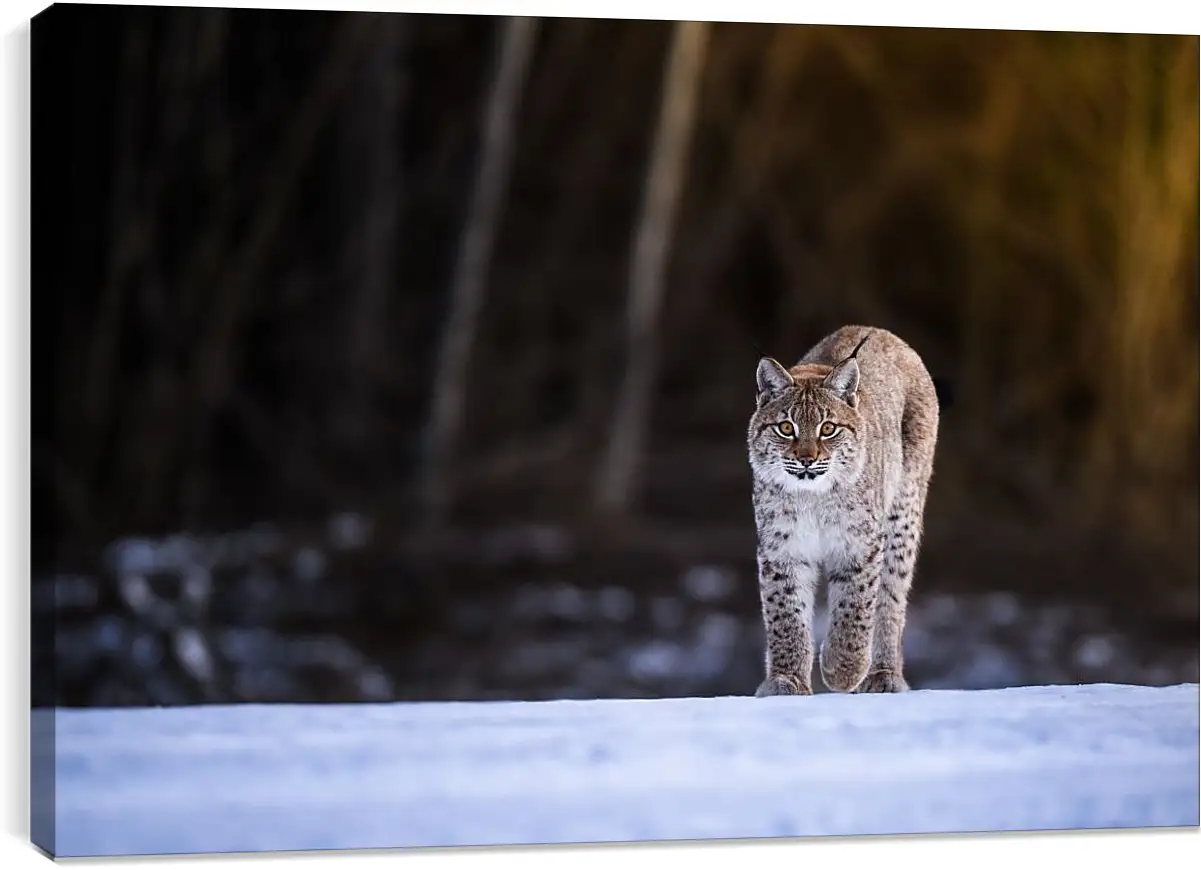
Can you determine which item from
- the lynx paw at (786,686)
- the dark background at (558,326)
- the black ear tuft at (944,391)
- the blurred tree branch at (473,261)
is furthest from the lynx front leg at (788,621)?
the blurred tree branch at (473,261)

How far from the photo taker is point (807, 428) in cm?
549

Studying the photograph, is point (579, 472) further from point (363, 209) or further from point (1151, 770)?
point (1151, 770)

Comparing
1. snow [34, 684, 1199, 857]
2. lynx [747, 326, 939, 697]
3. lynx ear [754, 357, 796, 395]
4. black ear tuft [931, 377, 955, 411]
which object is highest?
lynx ear [754, 357, 796, 395]

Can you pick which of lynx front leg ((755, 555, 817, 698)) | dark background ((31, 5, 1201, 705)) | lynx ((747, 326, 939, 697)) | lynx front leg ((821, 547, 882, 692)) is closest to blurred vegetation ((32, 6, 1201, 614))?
dark background ((31, 5, 1201, 705))

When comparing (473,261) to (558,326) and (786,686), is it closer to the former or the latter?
(558,326)

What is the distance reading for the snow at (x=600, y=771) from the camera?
502 cm

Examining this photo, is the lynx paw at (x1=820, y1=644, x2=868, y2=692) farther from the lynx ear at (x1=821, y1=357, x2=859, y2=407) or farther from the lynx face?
the lynx ear at (x1=821, y1=357, x2=859, y2=407)

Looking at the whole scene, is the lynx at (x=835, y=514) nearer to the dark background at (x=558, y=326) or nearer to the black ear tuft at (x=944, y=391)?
the black ear tuft at (x=944, y=391)

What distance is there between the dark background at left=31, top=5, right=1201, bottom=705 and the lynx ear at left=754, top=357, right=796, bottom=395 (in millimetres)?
792

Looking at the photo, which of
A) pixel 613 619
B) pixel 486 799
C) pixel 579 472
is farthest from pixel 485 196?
pixel 486 799

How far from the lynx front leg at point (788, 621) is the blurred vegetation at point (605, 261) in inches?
39.6

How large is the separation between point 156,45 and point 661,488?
2.23 m

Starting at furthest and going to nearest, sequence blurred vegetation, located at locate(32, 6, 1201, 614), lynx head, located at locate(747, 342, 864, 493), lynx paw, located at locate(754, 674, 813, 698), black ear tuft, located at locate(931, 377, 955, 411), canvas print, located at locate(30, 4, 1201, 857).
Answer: black ear tuft, located at locate(931, 377, 955, 411) → blurred vegetation, located at locate(32, 6, 1201, 614) → lynx paw, located at locate(754, 674, 813, 698) → lynx head, located at locate(747, 342, 864, 493) → canvas print, located at locate(30, 4, 1201, 857)

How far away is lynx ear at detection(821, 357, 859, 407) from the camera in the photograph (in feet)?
18.1
